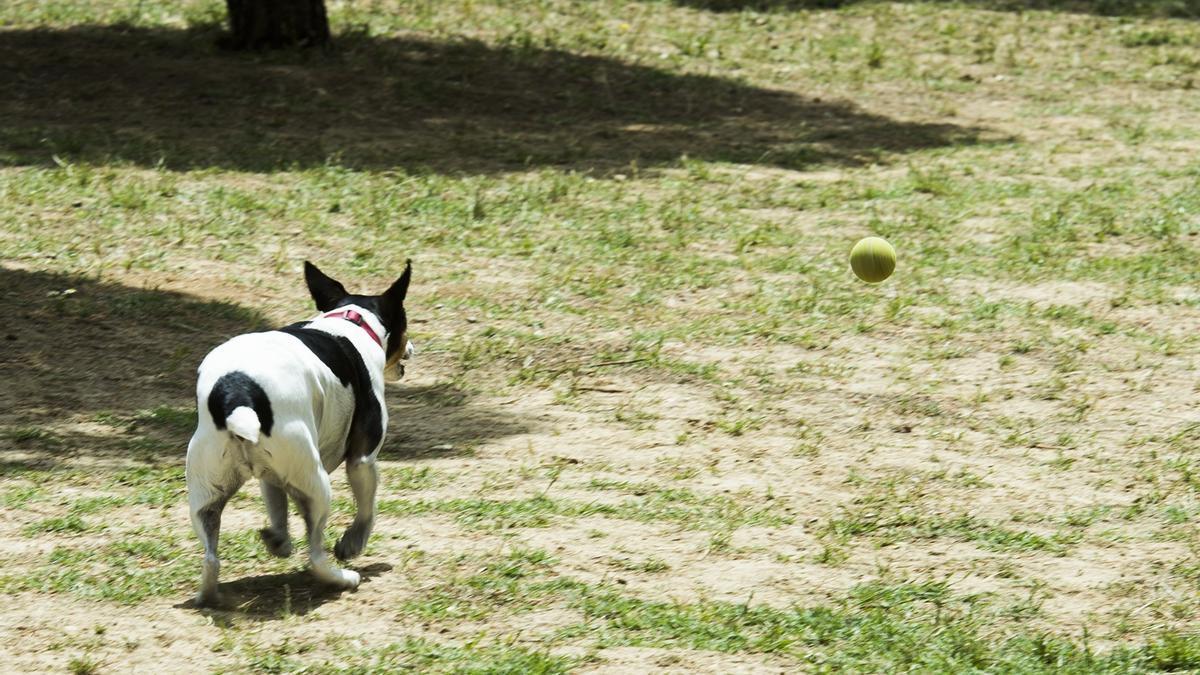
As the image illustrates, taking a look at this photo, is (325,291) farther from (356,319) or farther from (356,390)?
(356,390)

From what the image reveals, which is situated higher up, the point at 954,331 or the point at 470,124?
the point at 470,124

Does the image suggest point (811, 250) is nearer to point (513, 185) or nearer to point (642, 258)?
point (642, 258)

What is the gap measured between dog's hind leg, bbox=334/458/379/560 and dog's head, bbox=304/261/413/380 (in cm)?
52

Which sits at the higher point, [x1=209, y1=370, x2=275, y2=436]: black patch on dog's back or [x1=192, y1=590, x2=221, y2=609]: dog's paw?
[x1=209, y1=370, x2=275, y2=436]: black patch on dog's back

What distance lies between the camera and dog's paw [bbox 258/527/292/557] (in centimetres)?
561

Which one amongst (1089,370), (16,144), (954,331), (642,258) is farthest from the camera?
(16,144)

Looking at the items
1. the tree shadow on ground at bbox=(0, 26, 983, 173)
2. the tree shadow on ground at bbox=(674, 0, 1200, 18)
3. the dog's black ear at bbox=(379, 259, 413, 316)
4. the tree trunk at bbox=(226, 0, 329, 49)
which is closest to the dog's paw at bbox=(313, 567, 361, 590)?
the dog's black ear at bbox=(379, 259, 413, 316)

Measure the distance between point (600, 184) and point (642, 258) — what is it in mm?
1752

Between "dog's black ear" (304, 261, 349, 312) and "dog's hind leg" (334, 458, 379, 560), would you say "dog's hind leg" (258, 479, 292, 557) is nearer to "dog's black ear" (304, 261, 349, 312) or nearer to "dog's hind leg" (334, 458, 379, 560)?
"dog's hind leg" (334, 458, 379, 560)

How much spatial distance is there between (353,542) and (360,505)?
14cm

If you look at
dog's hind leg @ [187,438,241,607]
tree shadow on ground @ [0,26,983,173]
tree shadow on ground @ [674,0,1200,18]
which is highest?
tree shadow on ground @ [674,0,1200,18]

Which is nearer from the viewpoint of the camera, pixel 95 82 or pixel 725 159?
pixel 725 159

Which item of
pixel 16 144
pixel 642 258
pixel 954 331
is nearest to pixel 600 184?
pixel 642 258

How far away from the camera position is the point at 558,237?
1092 cm
